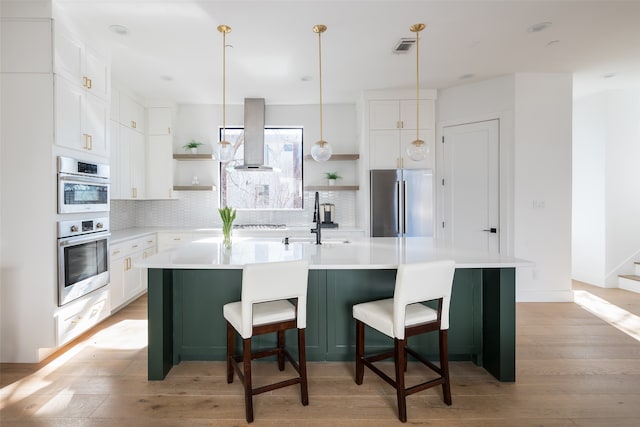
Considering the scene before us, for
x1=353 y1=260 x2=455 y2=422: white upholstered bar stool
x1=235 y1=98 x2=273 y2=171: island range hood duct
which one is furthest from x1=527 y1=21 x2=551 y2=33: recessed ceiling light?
x1=235 y1=98 x2=273 y2=171: island range hood duct

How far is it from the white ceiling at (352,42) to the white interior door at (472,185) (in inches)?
28.5

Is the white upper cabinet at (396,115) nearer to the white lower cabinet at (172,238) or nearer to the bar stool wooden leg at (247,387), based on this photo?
the white lower cabinet at (172,238)

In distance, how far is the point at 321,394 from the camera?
2.25 m

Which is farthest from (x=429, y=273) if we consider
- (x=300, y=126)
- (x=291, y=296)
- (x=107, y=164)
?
(x=300, y=126)

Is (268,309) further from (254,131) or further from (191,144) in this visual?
(191,144)

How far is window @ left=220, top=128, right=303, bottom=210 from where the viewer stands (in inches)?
216

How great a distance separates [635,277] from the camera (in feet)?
16.0

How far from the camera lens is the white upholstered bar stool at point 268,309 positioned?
6.43 ft

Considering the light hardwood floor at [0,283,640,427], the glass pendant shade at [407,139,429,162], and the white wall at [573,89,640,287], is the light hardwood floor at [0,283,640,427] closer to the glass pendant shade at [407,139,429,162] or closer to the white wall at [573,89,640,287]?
the glass pendant shade at [407,139,429,162]

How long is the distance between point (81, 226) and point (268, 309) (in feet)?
6.53

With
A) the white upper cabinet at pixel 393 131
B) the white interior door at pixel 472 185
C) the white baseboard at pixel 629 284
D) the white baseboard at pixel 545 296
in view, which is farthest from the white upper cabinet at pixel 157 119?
the white baseboard at pixel 629 284

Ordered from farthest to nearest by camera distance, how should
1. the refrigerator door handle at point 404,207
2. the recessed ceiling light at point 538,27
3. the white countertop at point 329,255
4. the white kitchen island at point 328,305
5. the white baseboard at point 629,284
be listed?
the white baseboard at point 629,284 → the refrigerator door handle at point 404,207 → the recessed ceiling light at point 538,27 → the white kitchen island at point 328,305 → the white countertop at point 329,255

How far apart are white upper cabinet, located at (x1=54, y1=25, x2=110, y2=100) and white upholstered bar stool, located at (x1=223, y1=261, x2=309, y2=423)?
2.39 m

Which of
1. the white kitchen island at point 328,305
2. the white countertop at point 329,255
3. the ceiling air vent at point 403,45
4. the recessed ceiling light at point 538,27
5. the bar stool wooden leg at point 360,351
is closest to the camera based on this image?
the white countertop at point 329,255
